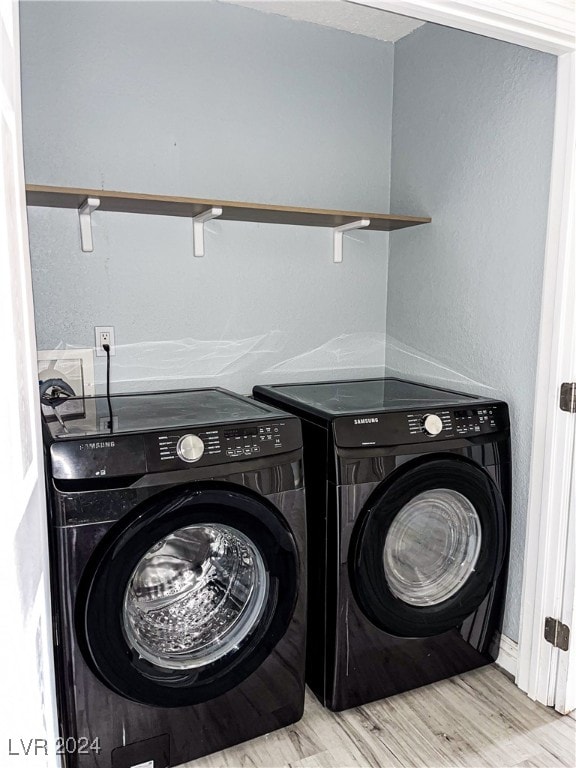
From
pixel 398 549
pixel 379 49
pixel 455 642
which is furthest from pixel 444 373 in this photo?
pixel 379 49

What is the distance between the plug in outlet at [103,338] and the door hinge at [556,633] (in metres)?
1.77

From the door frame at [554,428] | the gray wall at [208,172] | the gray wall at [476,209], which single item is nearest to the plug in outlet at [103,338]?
the gray wall at [208,172]

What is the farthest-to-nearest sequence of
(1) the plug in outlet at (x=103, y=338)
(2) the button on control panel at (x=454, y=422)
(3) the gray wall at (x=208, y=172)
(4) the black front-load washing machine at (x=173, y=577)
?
(1) the plug in outlet at (x=103, y=338)
(3) the gray wall at (x=208, y=172)
(2) the button on control panel at (x=454, y=422)
(4) the black front-load washing machine at (x=173, y=577)

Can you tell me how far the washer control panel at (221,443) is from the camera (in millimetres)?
1479

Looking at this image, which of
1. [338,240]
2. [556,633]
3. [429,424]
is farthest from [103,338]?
[556,633]

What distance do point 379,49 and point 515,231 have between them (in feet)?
3.80

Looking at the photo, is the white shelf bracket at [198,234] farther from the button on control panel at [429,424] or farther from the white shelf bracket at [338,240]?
the button on control panel at [429,424]

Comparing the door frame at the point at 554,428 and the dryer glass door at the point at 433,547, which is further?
the dryer glass door at the point at 433,547

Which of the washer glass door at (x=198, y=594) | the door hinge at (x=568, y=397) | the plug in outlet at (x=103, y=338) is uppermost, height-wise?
the plug in outlet at (x=103, y=338)

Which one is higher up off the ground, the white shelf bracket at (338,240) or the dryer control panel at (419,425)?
the white shelf bracket at (338,240)

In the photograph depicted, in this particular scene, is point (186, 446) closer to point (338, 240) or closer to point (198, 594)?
point (198, 594)

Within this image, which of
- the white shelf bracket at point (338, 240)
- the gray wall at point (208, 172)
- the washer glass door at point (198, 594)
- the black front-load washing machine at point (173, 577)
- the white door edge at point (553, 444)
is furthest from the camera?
the white shelf bracket at point (338, 240)

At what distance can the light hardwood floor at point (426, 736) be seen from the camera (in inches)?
65.1

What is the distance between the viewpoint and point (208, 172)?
225cm
